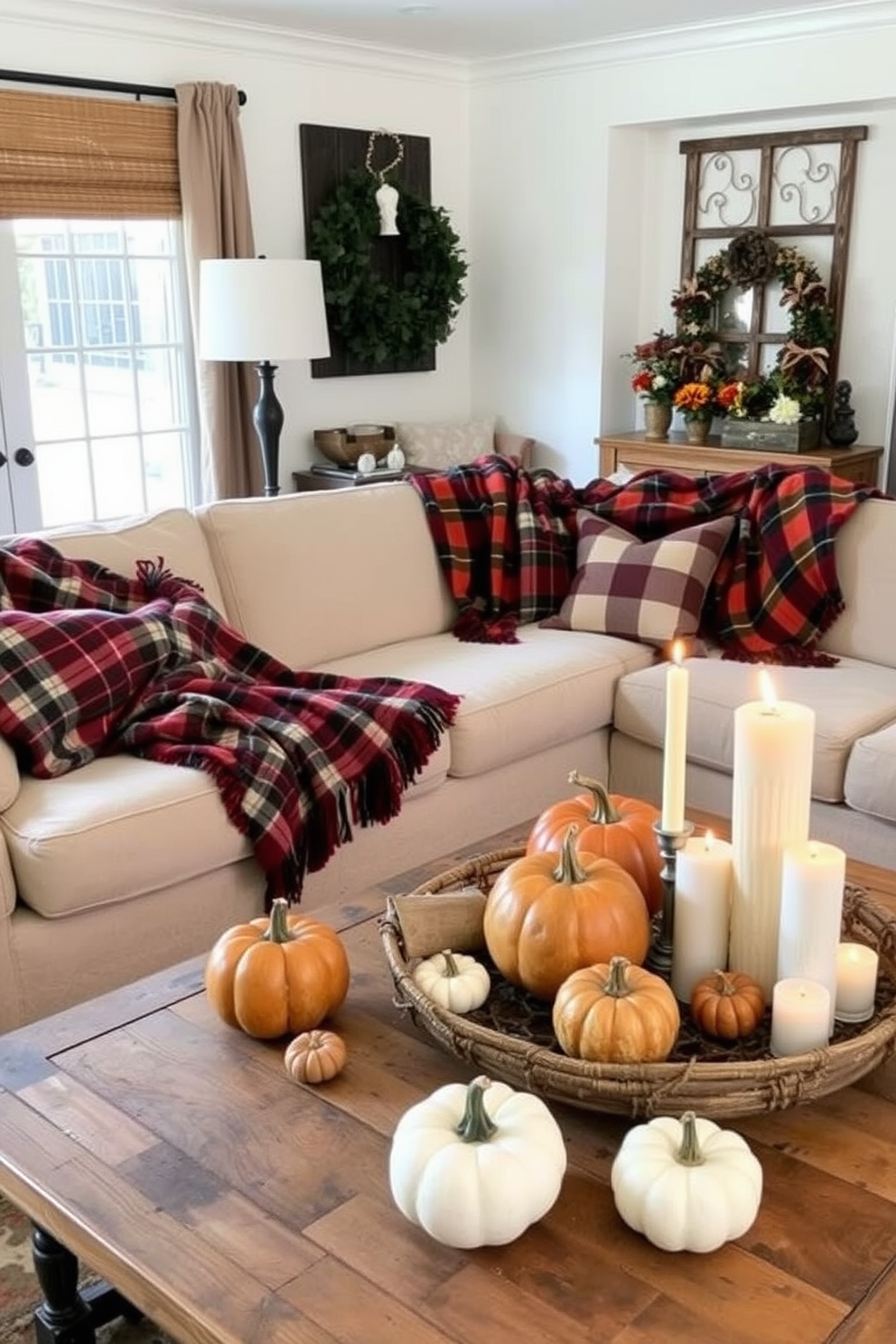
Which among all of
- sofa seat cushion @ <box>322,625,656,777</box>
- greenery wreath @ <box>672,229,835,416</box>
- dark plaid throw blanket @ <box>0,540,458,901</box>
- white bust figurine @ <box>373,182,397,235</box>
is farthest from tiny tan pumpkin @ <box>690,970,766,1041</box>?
white bust figurine @ <box>373,182,397,235</box>

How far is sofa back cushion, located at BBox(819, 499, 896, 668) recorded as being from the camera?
314cm

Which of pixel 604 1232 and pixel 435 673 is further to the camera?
pixel 435 673

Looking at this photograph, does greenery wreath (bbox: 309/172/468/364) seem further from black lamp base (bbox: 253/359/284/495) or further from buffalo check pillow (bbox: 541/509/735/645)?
buffalo check pillow (bbox: 541/509/735/645)

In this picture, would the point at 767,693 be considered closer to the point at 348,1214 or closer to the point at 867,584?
the point at 348,1214

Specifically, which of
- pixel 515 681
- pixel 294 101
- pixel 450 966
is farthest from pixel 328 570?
pixel 294 101

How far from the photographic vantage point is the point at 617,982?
1.32 m

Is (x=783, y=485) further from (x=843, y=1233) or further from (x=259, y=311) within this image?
(x=843, y=1233)

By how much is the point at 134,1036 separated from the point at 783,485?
92.2 inches

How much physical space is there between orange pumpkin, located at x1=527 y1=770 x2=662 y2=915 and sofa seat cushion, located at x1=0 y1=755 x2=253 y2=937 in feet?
2.75

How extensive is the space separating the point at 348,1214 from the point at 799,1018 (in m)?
0.50

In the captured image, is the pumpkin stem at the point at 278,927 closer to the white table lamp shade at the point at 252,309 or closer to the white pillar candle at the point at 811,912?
the white pillar candle at the point at 811,912

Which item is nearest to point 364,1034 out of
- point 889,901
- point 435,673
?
point 889,901

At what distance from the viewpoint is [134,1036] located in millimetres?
1501

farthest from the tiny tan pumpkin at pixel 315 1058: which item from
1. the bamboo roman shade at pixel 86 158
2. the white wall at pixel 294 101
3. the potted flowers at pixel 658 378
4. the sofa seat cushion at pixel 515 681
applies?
the potted flowers at pixel 658 378
